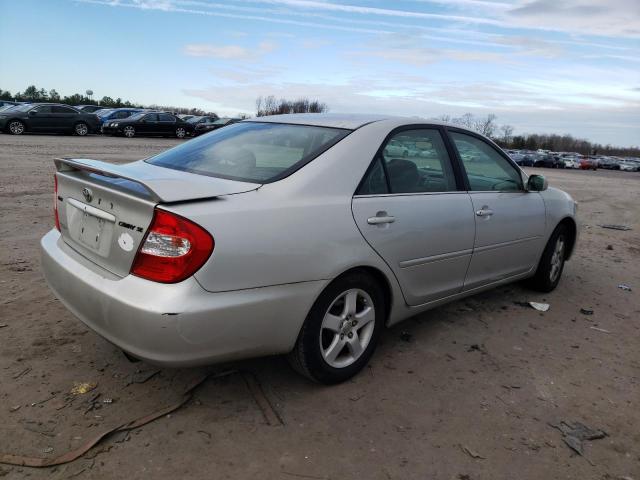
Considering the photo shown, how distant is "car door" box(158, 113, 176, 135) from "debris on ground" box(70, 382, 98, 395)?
1092 inches

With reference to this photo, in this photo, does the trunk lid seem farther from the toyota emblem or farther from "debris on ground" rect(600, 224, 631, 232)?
"debris on ground" rect(600, 224, 631, 232)

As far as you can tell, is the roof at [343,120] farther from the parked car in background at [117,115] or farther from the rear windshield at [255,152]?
the parked car in background at [117,115]

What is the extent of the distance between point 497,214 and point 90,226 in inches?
113

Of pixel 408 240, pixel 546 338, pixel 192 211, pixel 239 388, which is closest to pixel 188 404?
pixel 239 388

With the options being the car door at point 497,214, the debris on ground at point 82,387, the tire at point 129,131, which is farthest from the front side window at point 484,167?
the tire at point 129,131

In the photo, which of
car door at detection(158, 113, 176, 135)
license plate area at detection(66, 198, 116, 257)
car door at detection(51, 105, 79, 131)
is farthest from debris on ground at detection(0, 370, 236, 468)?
car door at detection(158, 113, 176, 135)

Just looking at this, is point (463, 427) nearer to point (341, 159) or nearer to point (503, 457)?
point (503, 457)

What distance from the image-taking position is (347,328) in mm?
3074

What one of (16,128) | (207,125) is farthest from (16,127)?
(207,125)

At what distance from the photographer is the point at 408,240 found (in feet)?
10.7

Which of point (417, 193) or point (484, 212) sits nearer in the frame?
point (417, 193)

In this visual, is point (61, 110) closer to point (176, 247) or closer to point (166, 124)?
point (166, 124)

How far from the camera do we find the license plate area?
8.68 feet

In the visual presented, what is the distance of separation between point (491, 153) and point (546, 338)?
1533 millimetres
